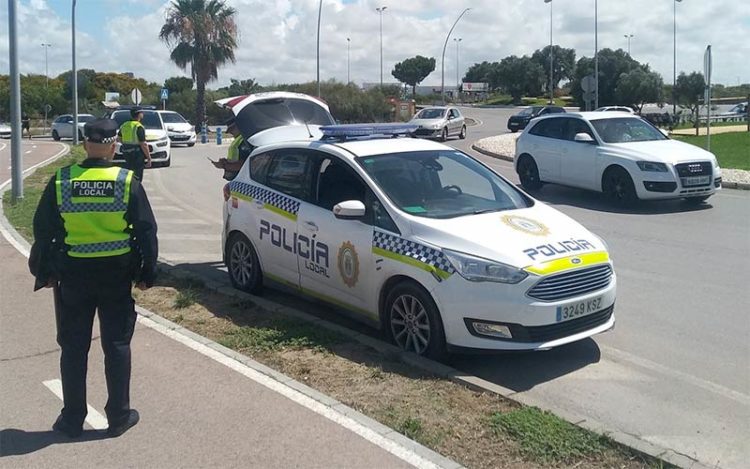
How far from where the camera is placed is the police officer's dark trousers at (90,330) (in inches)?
175

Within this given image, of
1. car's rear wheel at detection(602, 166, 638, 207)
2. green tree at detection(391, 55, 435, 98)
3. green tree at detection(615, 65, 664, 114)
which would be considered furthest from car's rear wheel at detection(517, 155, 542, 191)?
green tree at detection(391, 55, 435, 98)

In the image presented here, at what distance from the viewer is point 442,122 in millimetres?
36219

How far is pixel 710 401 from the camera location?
525 centimetres

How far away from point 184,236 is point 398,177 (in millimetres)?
5899

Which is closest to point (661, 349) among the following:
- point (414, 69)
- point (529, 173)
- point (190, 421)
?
point (190, 421)

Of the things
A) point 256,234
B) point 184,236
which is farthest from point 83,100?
point 256,234

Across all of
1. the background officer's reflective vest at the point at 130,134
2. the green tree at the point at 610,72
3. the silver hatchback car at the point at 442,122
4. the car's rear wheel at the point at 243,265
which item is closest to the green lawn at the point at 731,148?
the silver hatchback car at the point at 442,122

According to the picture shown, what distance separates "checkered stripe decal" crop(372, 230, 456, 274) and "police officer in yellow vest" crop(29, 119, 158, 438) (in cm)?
208

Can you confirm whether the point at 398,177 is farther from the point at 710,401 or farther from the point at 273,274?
the point at 710,401

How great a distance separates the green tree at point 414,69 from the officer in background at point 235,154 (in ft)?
387

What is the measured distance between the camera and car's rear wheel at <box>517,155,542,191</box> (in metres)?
16.3

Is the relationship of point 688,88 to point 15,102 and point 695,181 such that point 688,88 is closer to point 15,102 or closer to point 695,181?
point 695,181

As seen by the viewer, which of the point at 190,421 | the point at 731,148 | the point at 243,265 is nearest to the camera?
the point at 190,421

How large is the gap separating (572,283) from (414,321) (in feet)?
3.95
